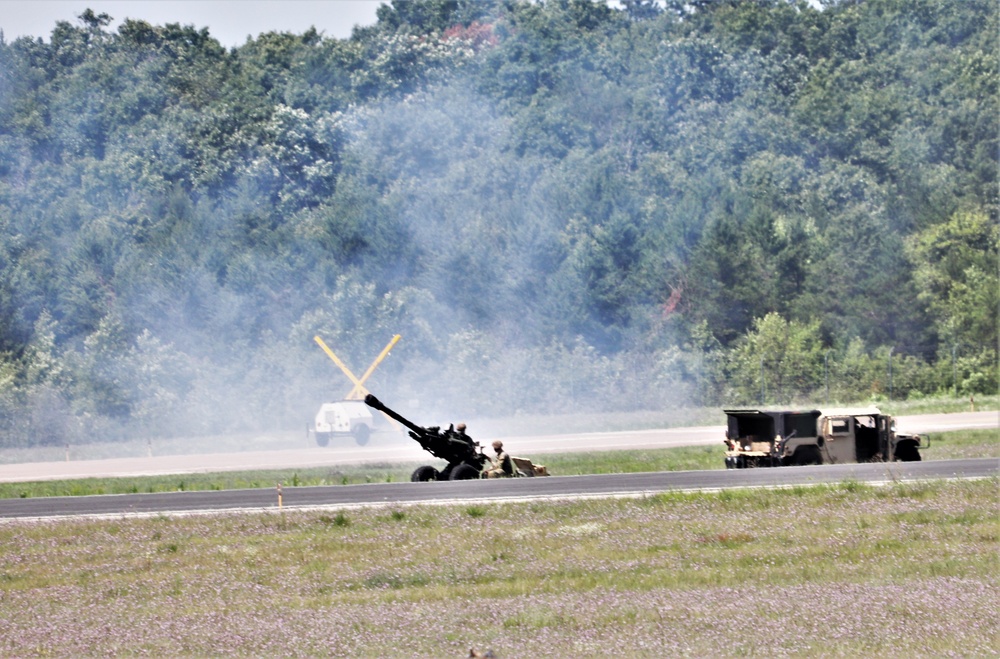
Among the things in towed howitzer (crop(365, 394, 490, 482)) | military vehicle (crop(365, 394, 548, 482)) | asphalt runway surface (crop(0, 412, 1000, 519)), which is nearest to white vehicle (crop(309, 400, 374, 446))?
military vehicle (crop(365, 394, 548, 482))

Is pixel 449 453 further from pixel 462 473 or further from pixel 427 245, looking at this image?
pixel 427 245

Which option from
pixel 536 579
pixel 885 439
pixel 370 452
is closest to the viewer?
pixel 536 579

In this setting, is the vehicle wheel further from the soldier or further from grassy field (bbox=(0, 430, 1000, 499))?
grassy field (bbox=(0, 430, 1000, 499))

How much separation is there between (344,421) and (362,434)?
0.95m

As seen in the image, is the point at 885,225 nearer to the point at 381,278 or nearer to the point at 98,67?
the point at 381,278

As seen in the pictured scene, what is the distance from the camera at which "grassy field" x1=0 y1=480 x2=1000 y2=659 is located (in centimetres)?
1448

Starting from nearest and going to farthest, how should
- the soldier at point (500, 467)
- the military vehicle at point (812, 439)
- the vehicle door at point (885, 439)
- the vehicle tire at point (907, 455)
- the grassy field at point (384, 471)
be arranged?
1. the soldier at point (500, 467)
2. the military vehicle at point (812, 439)
3. the vehicle door at point (885, 439)
4. the vehicle tire at point (907, 455)
5. the grassy field at point (384, 471)

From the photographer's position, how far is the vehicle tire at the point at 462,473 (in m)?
33.9

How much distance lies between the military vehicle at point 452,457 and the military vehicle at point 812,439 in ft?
→ 17.9

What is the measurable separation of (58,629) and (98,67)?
54.9m

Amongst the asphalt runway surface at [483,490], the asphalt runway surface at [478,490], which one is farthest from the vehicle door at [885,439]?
the asphalt runway surface at [483,490]

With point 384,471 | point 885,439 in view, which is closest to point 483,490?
point 885,439

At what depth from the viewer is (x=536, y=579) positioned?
19.0 metres

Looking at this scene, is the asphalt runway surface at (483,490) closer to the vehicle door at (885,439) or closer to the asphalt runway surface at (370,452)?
the vehicle door at (885,439)
